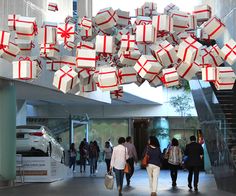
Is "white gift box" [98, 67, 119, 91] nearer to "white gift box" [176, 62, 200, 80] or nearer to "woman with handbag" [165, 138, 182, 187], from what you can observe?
"white gift box" [176, 62, 200, 80]

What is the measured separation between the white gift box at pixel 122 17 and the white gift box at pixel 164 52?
0.83 meters

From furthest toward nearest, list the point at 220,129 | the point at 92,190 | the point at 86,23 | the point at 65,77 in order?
the point at 92,190
the point at 220,129
the point at 86,23
the point at 65,77

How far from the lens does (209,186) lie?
18188 millimetres

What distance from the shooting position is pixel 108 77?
25.0 ft

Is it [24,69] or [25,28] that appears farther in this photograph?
[25,28]

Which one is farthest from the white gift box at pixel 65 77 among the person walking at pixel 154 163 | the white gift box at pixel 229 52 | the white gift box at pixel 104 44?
the person walking at pixel 154 163

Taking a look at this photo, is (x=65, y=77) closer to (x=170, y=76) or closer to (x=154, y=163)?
(x=170, y=76)

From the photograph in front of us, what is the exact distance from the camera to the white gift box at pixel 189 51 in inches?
287

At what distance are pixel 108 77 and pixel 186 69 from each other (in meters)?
1.07

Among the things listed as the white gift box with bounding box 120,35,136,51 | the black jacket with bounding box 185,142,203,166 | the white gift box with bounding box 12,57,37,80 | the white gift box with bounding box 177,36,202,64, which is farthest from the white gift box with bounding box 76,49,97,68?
the black jacket with bounding box 185,142,203,166

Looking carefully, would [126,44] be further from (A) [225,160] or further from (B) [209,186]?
(B) [209,186]

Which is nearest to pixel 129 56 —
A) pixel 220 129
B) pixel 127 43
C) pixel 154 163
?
pixel 127 43

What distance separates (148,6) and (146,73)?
1.53m

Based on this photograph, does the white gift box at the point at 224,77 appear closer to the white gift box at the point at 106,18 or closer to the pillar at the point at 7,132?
the white gift box at the point at 106,18
